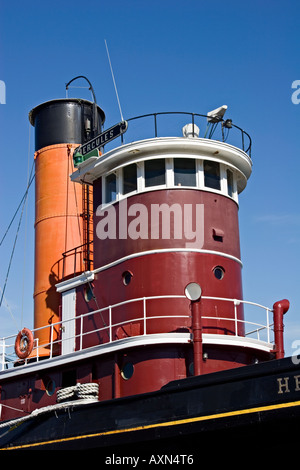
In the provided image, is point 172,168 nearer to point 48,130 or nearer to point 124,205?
point 124,205

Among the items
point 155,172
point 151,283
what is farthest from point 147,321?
point 155,172

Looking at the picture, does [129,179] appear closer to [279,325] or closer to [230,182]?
[230,182]

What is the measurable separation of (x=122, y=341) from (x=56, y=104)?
26.8 ft

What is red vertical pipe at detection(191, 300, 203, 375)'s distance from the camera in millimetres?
13164

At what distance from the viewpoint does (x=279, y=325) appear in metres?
13.7

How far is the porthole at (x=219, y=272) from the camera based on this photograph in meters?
15.2

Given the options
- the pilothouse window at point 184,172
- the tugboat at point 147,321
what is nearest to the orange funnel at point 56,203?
the tugboat at point 147,321

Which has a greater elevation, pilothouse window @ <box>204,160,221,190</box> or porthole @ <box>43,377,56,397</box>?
pilothouse window @ <box>204,160,221,190</box>

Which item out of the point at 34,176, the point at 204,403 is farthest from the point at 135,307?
the point at 34,176

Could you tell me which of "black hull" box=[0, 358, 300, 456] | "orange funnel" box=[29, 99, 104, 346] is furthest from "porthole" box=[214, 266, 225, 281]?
"orange funnel" box=[29, 99, 104, 346]

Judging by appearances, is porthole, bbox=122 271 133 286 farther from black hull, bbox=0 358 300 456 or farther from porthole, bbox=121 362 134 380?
black hull, bbox=0 358 300 456

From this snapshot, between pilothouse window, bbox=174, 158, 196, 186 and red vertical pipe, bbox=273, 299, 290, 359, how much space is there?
347 centimetres

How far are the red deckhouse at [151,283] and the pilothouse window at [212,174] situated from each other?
24 millimetres

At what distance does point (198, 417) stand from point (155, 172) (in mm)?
5959
